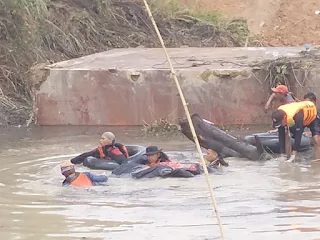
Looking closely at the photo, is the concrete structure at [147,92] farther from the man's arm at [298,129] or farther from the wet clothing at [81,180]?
the wet clothing at [81,180]

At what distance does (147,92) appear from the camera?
15188 mm

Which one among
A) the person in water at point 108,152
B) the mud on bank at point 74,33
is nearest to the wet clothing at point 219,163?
the person in water at point 108,152

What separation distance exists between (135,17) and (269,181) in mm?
12333

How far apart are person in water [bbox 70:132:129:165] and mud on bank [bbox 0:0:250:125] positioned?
180 inches

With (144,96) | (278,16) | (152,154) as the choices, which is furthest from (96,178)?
(278,16)

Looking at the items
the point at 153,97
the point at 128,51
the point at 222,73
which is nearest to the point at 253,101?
Answer: the point at 222,73

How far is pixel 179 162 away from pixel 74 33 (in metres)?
9.13

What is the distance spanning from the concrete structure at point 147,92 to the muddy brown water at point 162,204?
2.67 m

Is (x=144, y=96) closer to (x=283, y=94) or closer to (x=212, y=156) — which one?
(x=283, y=94)

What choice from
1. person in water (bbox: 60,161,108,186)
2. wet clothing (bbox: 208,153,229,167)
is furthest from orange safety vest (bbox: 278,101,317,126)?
person in water (bbox: 60,161,108,186)

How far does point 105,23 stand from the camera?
68.5 ft

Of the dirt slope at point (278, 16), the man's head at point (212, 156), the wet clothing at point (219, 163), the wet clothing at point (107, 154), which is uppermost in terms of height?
the wet clothing at point (107, 154)

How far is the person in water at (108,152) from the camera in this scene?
11.2 metres

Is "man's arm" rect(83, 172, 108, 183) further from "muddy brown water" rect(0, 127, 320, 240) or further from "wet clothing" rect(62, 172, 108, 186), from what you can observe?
"muddy brown water" rect(0, 127, 320, 240)
